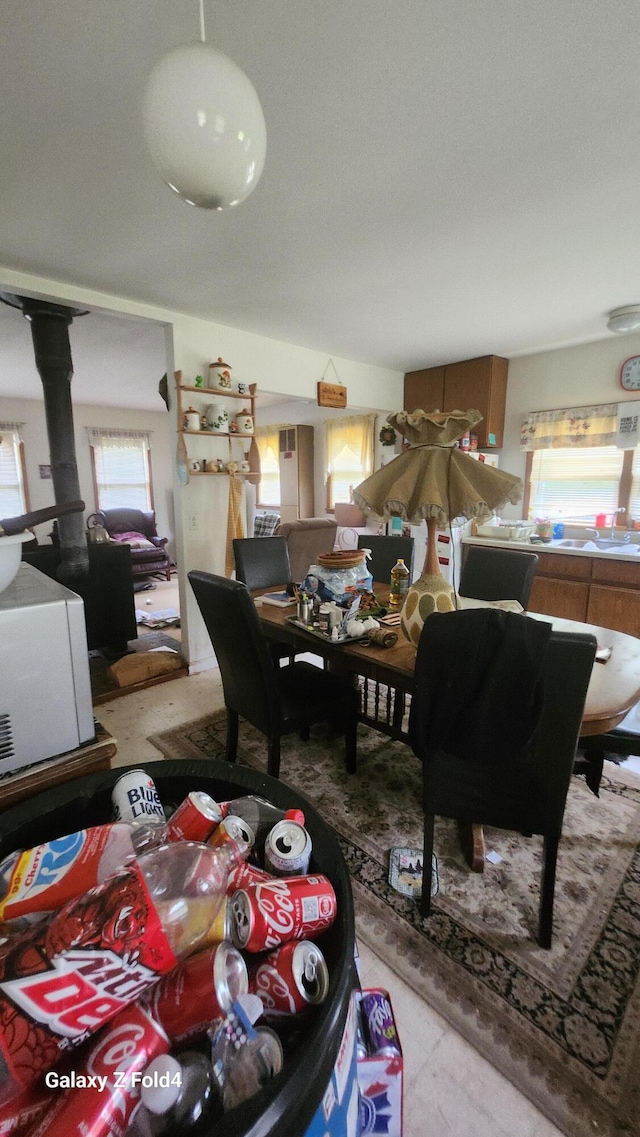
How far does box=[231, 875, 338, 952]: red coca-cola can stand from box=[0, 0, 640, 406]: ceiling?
5.68ft

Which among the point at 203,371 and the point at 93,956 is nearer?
the point at 93,956

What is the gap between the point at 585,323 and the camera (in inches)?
128

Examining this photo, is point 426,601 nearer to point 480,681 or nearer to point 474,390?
point 480,681

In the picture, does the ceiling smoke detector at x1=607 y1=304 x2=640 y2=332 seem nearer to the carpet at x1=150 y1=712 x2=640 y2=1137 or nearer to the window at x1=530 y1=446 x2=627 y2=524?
the window at x1=530 y1=446 x2=627 y2=524

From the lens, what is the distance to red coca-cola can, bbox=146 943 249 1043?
0.42m

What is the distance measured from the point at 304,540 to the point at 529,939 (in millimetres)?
3181

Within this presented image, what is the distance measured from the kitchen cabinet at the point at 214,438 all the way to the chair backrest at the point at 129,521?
3.73 meters

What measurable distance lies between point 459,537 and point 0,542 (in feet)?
12.4

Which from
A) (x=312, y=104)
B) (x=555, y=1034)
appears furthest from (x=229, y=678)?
(x=312, y=104)

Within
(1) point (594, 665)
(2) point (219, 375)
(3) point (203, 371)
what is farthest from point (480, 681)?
(3) point (203, 371)

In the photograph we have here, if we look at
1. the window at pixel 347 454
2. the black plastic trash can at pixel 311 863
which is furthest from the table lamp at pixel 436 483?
the window at pixel 347 454

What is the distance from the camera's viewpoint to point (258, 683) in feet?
6.01

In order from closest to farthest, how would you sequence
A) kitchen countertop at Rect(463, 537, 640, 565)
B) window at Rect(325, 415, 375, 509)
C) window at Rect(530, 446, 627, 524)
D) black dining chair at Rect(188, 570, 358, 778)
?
black dining chair at Rect(188, 570, 358, 778)
kitchen countertop at Rect(463, 537, 640, 565)
window at Rect(530, 446, 627, 524)
window at Rect(325, 415, 375, 509)

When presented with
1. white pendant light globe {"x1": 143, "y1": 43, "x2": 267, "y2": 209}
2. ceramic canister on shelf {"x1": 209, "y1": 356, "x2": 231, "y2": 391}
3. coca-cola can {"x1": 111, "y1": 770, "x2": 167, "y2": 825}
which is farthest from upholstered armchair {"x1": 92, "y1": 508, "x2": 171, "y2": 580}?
coca-cola can {"x1": 111, "y1": 770, "x2": 167, "y2": 825}
